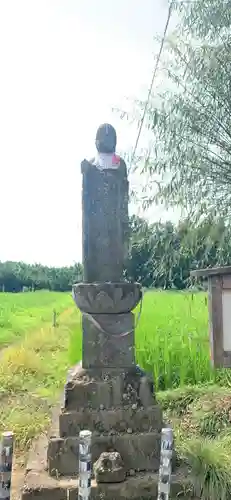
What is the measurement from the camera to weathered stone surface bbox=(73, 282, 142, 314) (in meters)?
3.79

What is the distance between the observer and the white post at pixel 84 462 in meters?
2.81

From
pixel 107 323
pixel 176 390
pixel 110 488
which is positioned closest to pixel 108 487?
pixel 110 488

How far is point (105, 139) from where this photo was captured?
3.94m

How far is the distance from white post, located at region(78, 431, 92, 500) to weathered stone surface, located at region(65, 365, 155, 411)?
0.88m

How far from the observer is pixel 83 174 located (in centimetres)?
391

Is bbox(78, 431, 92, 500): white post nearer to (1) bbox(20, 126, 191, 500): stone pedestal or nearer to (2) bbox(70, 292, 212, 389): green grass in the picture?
(1) bbox(20, 126, 191, 500): stone pedestal

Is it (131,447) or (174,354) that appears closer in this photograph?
(131,447)

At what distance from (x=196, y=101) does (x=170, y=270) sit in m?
2.10

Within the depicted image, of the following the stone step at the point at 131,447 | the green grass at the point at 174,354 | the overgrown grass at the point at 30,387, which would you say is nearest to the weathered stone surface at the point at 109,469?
the stone step at the point at 131,447

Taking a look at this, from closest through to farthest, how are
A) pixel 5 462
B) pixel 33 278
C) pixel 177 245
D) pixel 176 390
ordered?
pixel 5 462 < pixel 176 390 < pixel 177 245 < pixel 33 278

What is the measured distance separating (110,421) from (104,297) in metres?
0.82

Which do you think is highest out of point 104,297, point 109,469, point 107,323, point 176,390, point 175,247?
point 175,247

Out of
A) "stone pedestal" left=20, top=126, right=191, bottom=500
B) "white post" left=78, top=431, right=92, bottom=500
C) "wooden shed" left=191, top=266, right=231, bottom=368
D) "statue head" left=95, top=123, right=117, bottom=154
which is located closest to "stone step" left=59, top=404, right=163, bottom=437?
"stone pedestal" left=20, top=126, right=191, bottom=500

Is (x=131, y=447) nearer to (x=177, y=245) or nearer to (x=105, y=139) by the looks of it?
(x=105, y=139)
